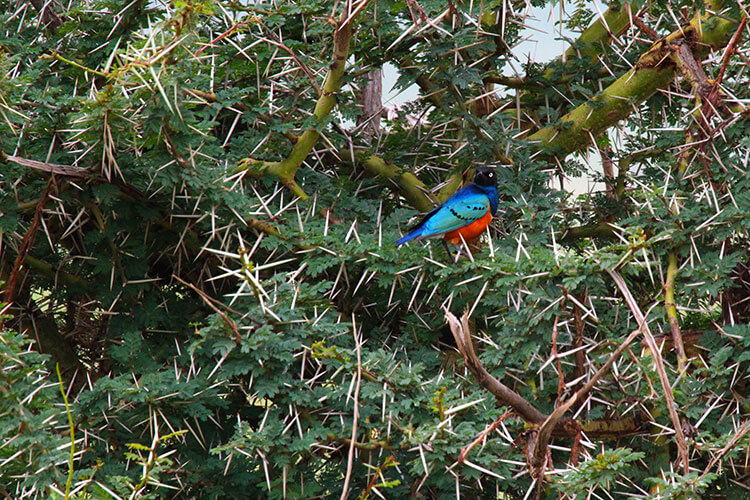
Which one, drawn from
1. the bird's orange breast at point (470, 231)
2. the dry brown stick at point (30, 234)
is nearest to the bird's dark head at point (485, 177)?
the bird's orange breast at point (470, 231)

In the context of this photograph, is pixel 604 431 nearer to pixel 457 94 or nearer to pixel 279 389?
pixel 279 389

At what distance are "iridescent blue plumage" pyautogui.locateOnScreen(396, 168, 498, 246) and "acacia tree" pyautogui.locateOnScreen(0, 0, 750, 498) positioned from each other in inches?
3.8

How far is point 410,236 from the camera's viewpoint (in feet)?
10.4

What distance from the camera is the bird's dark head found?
10.9 ft

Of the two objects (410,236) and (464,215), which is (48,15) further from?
(464,215)

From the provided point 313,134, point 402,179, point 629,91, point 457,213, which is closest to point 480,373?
point 457,213

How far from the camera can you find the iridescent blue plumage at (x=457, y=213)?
3.22 metres

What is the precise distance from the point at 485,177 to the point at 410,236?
0.43 metres

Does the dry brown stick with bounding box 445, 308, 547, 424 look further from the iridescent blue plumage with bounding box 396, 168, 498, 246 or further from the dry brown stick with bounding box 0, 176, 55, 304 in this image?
the dry brown stick with bounding box 0, 176, 55, 304

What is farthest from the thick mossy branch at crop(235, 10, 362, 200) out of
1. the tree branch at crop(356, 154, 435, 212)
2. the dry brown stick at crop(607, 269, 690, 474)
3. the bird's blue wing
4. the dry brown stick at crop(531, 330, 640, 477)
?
the dry brown stick at crop(531, 330, 640, 477)

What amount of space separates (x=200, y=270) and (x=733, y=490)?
2.14 m

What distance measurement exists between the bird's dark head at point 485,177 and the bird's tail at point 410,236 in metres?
0.35

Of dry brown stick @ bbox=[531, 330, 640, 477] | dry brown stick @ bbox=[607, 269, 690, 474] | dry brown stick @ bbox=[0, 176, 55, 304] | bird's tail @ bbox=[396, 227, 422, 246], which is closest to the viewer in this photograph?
dry brown stick @ bbox=[607, 269, 690, 474]

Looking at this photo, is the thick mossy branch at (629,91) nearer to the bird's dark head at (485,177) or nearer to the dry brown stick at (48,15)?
the bird's dark head at (485,177)
